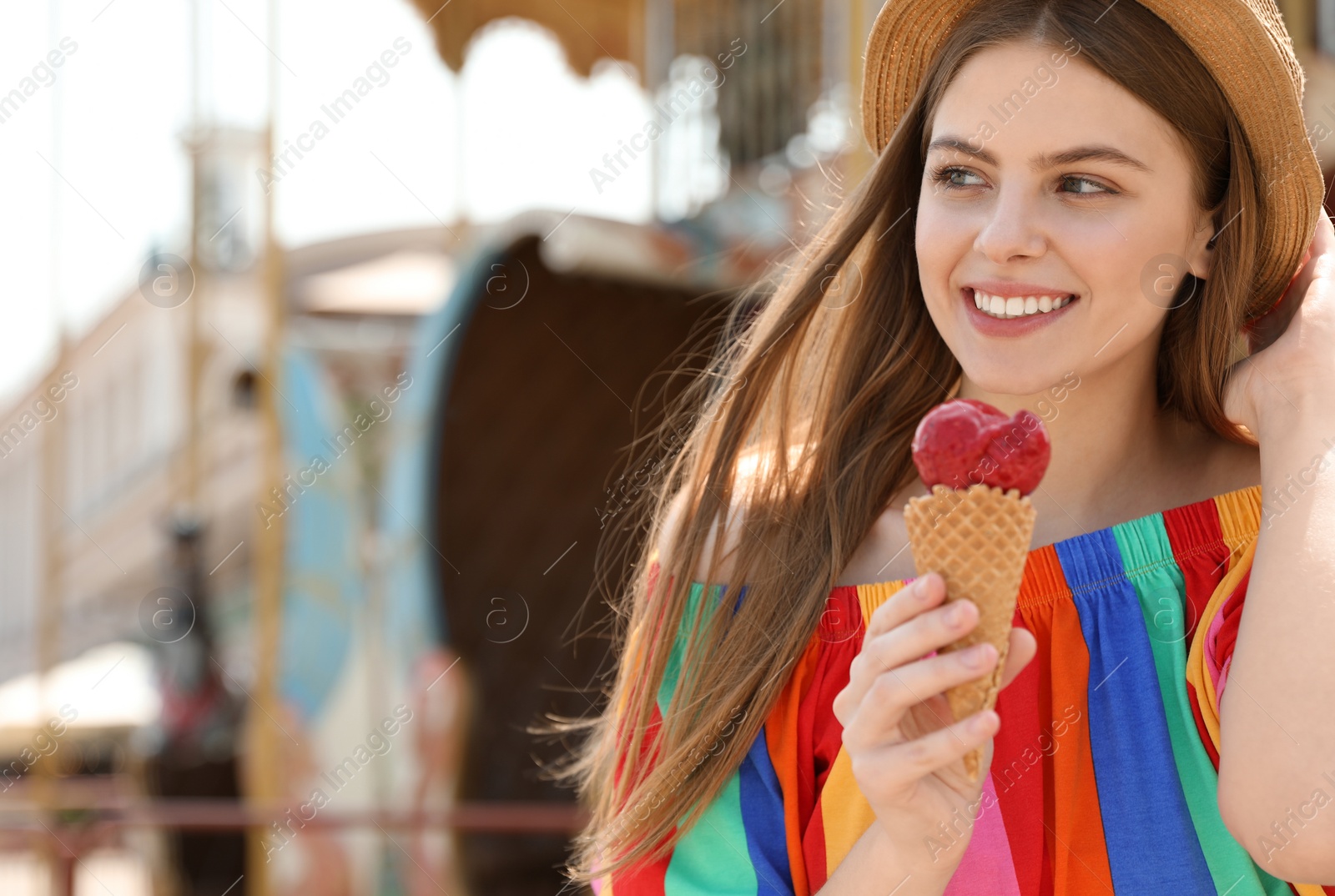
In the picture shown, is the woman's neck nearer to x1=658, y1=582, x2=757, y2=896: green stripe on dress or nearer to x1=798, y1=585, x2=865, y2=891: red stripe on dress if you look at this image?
x1=798, y1=585, x2=865, y2=891: red stripe on dress

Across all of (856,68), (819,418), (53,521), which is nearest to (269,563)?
(53,521)

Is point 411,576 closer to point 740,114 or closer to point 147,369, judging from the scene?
point 740,114

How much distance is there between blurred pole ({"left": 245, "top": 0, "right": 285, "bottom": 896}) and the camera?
192 inches

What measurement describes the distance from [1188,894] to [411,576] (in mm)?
4143

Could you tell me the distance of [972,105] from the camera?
5.51ft

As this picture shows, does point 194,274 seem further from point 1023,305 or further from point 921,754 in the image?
point 921,754

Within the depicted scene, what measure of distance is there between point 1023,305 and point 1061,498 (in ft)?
1.22

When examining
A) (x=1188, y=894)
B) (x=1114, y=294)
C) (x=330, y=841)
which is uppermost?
(x=330, y=841)

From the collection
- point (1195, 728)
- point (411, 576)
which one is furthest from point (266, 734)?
point (1195, 728)

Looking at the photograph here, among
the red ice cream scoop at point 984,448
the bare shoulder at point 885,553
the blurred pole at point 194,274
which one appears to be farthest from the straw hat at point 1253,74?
the blurred pole at point 194,274

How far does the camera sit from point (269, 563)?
17.1 ft

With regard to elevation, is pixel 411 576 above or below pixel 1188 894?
above

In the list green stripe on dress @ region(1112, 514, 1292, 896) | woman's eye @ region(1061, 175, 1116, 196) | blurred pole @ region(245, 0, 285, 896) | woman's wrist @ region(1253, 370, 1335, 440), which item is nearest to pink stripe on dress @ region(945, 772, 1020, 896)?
green stripe on dress @ region(1112, 514, 1292, 896)

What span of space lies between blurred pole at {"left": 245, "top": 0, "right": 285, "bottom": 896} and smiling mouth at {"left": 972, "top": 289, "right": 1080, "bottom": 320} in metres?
3.83
